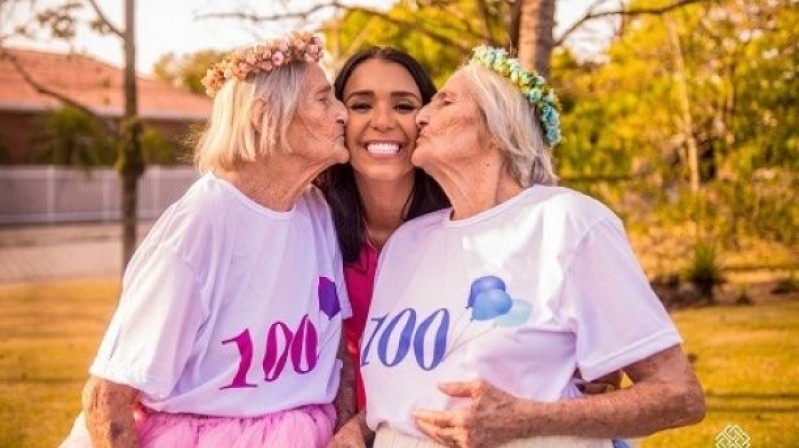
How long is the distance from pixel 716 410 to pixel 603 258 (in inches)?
171

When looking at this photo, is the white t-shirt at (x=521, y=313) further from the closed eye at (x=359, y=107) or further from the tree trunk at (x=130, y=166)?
the tree trunk at (x=130, y=166)

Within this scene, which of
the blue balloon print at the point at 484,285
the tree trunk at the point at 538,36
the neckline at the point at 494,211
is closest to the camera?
the blue balloon print at the point at 484,285

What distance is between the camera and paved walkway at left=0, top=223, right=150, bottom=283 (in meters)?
15.3

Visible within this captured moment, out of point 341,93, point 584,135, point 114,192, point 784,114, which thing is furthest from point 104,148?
point 341,93

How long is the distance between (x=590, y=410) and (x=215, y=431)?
967 mm

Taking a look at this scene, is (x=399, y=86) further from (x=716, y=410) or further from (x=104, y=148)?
(x=104, y=148)

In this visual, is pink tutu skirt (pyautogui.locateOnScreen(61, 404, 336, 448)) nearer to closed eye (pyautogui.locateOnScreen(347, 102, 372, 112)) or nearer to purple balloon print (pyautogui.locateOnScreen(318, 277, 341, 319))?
purple balloon print (pyautogui.locateOnScreen(318, 277, 341, 319))

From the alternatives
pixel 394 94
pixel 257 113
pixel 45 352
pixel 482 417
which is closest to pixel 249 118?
pixel 257 113

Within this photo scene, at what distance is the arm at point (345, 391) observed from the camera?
3.04 metres

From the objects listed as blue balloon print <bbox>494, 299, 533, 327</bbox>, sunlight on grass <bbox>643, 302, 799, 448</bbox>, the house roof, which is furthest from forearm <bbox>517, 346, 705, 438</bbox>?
the house roof

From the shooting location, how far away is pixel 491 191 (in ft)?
9.32

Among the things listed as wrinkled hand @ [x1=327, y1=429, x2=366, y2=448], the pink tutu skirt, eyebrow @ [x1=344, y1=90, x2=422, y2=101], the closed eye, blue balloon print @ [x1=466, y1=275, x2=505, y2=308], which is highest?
eyebrow @ [x1=344, y1=90, x2=422, y2=101]

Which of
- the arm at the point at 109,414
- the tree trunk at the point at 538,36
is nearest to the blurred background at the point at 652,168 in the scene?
the tree trunk at the point at 538,36

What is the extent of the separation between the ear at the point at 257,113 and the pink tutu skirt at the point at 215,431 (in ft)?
2.53
